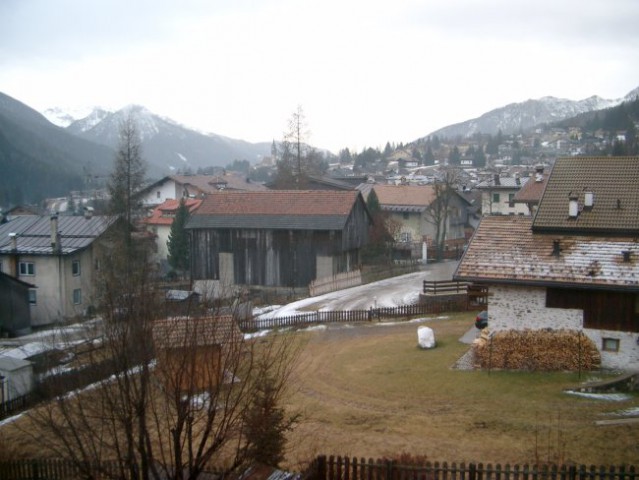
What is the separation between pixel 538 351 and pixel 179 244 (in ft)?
129

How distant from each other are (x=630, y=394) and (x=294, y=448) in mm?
10149

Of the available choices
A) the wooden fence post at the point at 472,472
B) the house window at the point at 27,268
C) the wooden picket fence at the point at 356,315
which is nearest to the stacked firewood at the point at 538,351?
the wooden fence post at the point at 472,472

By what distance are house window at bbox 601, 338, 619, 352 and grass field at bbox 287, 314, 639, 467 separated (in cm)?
101

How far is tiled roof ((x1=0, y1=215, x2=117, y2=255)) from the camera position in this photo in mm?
41688

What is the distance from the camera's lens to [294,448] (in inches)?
610

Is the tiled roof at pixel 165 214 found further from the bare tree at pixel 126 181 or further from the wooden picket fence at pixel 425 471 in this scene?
the wooden picket fence at pixel 425 471

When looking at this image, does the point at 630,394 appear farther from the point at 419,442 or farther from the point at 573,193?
the point at 573,193

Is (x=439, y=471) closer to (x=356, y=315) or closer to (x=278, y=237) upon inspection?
(x=356, y=315)

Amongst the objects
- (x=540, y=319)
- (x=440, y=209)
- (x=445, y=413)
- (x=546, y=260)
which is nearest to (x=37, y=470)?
(x=445, y=413)

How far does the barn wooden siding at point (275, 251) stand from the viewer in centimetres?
4309

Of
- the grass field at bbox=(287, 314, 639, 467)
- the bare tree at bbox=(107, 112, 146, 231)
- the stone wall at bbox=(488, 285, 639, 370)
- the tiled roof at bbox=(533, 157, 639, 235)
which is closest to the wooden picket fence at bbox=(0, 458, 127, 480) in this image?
the grass field at bbox=(287, 314, 639, 467)

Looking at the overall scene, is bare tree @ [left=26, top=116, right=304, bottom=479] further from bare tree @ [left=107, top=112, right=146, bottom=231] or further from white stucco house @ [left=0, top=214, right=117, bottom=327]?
bare tree @ [left=107, top=112, right=146, bottom=231]

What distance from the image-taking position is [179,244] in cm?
5553

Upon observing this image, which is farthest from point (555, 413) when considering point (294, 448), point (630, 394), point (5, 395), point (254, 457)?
point (5, 395)
